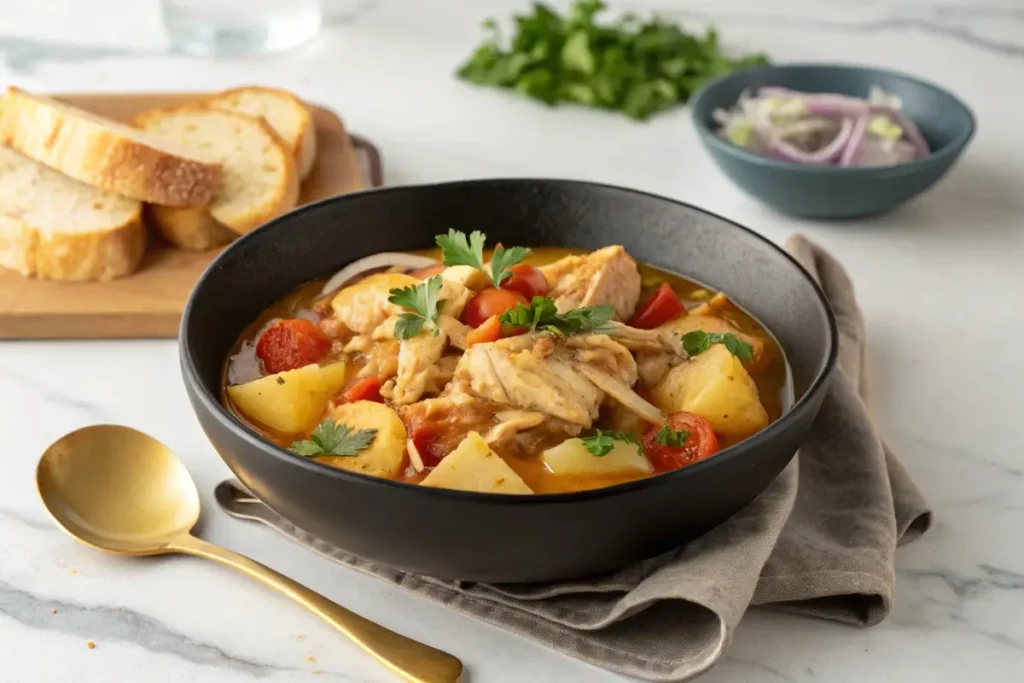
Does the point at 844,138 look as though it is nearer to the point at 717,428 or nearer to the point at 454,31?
the point at 717,428

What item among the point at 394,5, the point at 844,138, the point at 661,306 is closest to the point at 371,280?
the point at 661,306

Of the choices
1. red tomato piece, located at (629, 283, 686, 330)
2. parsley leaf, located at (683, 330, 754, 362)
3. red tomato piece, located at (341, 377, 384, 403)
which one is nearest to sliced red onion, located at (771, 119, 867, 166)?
red tomato piece, located at (629, 283, 686, 330)

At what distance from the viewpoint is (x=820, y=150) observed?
469 cm

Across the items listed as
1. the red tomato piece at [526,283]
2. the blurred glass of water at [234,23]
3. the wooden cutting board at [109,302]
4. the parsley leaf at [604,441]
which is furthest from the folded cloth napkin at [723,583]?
the blurred glass of water at [234,23]

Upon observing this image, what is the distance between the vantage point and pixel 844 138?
461 centimetres

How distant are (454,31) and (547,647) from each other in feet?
15.5

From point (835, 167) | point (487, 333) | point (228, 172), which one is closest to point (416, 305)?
point (487, 333)

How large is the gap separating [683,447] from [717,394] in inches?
6.9

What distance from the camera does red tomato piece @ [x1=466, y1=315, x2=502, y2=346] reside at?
2809 millimetres

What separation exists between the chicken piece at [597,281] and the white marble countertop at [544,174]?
34.7 inches

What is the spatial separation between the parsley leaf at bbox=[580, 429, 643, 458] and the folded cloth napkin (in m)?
0.27

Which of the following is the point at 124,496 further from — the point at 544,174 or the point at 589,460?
the point at 544,174

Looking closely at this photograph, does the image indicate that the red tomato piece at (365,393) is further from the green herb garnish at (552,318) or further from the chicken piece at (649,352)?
the chicken piece at (649,352)

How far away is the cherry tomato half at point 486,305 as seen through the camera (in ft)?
9.55
